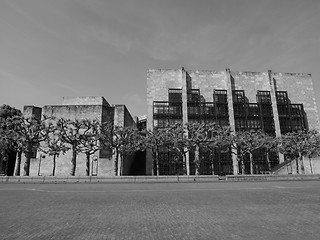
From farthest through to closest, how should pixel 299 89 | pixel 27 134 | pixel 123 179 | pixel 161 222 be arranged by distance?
pixel 299 89, pixel 27 134, pixel 123 179, pixel 161 222

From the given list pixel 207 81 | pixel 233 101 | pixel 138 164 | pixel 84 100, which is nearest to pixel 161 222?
pixel 138 164

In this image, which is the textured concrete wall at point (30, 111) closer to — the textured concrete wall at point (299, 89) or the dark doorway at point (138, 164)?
the dark doorway at point (138, 164)

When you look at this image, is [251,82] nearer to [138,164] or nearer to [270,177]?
[270,177]

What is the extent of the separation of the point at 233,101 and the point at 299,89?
16.5 metres

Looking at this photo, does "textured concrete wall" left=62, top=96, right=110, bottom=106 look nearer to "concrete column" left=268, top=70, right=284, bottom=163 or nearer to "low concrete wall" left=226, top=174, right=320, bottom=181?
"low concrete wall" left=226, top=174, right=320, bottom=181

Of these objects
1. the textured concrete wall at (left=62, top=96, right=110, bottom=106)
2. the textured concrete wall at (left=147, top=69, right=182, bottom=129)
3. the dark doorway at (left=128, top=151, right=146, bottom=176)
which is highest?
the textured concrete wall at (left=147, top=69, right=182, bottom=129)

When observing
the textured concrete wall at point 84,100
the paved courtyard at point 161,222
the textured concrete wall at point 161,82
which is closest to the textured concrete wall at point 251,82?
the textured concrete wall at point 161,82

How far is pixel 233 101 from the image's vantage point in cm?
4925

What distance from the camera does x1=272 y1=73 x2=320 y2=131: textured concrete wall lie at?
168 ft

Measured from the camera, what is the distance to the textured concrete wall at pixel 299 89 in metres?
Answer: 51.3

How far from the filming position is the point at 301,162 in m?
37.8

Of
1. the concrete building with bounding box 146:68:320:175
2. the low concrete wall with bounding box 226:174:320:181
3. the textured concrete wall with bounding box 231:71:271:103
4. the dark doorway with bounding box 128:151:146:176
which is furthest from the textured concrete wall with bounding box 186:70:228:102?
the low concrete wall with bounding box 226:174:320:181

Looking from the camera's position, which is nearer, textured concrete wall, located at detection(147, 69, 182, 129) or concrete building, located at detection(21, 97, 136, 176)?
concrete building, located at detection(21, 97, 136, 176)

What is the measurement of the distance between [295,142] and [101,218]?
1591 inches
